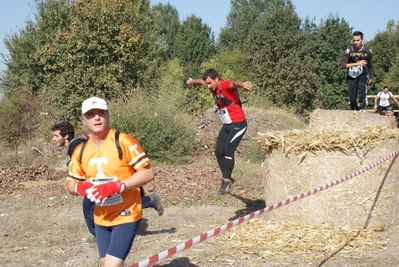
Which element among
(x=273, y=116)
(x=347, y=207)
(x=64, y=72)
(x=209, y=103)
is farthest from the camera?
(x=209, y=103)

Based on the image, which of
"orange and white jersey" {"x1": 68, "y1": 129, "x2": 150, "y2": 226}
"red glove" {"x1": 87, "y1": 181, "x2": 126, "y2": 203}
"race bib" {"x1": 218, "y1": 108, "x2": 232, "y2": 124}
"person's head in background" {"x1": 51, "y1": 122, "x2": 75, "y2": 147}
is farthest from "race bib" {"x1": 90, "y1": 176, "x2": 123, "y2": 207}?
"race bib" {"x1": 218, "y1": 108, "x2": 232, "y2": 124}

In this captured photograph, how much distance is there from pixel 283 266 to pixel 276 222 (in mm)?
1742

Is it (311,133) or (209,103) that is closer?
(311,133)

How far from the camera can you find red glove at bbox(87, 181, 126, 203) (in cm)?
390

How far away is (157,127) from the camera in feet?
55.5

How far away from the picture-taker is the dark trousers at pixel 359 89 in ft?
35.6

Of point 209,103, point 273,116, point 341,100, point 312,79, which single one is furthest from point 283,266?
point 341,100

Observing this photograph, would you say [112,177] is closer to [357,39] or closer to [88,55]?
[357,39]

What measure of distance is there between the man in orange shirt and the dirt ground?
2.28m

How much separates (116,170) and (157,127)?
41.6ft

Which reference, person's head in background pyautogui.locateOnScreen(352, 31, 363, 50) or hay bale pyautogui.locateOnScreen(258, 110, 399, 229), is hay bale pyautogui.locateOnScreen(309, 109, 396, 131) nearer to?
hay bale pyautogui.locateOnScreen(258, 110, 399, 229)

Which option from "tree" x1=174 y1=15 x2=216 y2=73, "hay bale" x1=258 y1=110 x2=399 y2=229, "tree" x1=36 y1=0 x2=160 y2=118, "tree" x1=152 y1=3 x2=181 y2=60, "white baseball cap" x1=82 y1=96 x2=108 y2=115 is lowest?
"hay bale" x1=258 y1=110 x2=399 y2=229

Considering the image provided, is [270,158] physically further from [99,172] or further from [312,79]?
[312,79]

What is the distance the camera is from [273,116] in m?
23.2
